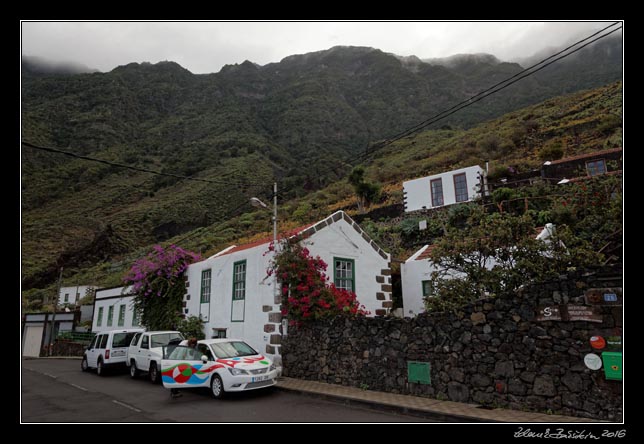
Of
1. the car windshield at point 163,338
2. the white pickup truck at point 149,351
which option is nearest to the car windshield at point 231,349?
the white pickup truck at point 149,351

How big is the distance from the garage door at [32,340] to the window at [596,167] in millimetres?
44525

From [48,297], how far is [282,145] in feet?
207

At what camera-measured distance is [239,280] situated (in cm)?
1530

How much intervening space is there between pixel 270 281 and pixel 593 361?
916 cm

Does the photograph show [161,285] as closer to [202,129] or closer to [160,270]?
[160,270]

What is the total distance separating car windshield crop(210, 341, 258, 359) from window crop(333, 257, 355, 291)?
4196 mm

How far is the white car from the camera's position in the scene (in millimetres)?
9992

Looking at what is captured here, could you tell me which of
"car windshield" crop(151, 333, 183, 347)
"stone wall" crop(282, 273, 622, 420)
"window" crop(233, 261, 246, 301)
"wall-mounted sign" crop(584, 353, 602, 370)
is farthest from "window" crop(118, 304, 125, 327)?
"wall-mounted sign" crop(584, 353, 602, 370)

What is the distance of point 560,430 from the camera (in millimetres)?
6102

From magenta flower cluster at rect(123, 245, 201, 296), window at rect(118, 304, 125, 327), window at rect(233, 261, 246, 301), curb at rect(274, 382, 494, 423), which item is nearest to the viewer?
curb at rect(274, 382, 494, 423)

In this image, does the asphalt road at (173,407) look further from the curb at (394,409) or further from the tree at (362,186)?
the tree at (362,186)

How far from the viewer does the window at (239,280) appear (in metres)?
15.0

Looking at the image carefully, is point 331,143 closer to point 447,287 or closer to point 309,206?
point 309,206

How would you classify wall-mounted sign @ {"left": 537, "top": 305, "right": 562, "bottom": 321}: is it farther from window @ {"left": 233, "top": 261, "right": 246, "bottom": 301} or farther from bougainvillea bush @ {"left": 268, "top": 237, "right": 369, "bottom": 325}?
window @ {"left": 233, "top": 261, "right": 246, "bottom": 301}
